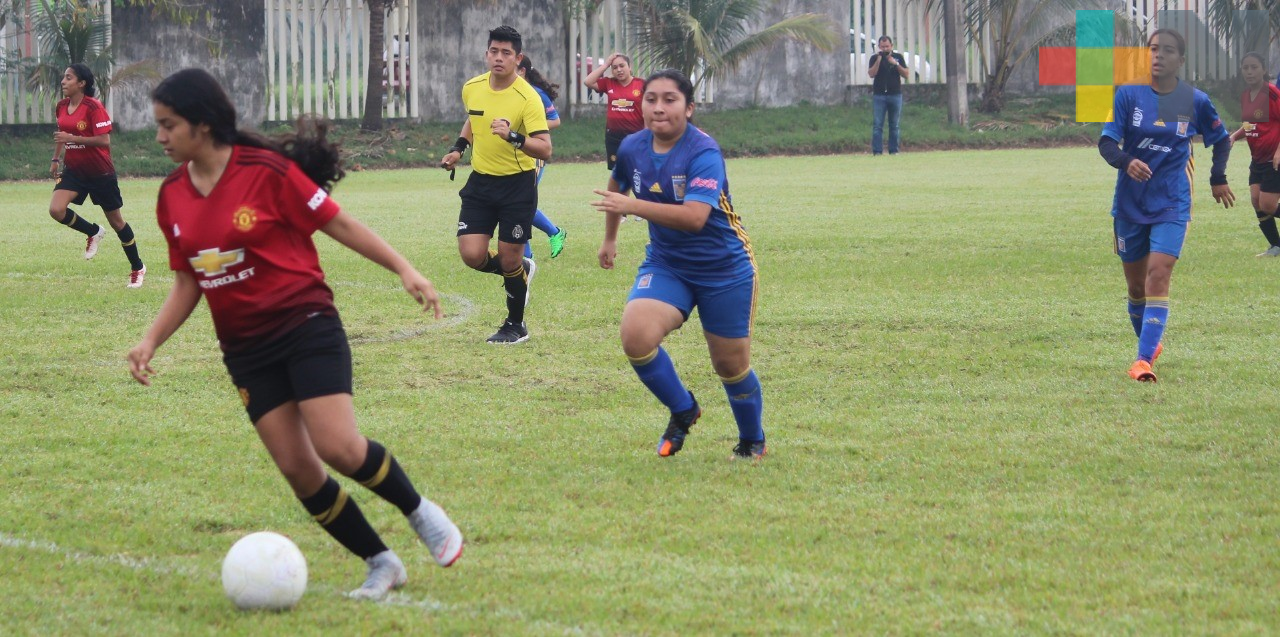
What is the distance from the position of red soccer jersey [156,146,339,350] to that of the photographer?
2529 centimetres

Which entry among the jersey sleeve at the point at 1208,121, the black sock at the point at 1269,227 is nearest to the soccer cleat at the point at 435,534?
the jersey sleeve at the point at 1208,121

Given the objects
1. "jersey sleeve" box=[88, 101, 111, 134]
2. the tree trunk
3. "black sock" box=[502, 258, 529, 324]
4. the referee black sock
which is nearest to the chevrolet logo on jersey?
"black sock" box=[502, 258, 529, 324]

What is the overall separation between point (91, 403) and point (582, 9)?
84.4 ft

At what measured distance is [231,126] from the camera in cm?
466

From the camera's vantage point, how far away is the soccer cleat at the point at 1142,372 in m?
8.34

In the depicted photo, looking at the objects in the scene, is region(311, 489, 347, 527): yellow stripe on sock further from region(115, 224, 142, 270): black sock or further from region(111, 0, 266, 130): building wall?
region(111, 0, 266, 130): building wall

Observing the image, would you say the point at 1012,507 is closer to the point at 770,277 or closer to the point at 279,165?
the point at 279,165

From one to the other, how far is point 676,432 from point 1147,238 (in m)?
3.64

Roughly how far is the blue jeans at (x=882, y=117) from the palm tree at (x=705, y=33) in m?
3.36

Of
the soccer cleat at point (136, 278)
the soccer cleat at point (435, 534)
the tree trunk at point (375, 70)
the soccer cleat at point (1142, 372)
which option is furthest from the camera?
the tree trunk at point (375, 70)

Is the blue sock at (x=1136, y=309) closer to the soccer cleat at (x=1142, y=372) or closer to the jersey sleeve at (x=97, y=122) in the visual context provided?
the soccer cleat at (x=1142, y=372)

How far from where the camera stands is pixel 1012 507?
5.73 metres

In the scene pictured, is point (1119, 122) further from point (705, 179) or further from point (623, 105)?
point (623, 105)

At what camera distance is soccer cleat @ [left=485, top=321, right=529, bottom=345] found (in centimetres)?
997
